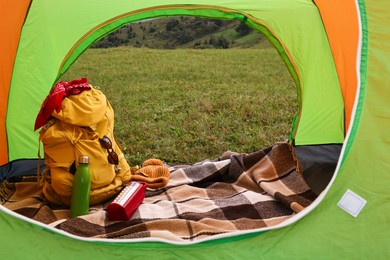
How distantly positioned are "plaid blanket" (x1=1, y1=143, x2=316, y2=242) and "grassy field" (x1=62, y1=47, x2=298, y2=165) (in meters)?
0.64

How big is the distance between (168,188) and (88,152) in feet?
1.81

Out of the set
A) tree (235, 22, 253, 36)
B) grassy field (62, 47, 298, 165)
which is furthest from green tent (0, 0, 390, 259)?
tree (235, 22, 253, 36)

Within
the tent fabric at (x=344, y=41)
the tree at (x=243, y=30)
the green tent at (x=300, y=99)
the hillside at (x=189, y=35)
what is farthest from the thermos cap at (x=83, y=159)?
the tree at (x=243, y=30)

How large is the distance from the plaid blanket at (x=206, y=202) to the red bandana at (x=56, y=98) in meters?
0.41

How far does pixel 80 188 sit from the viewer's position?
7.87ft

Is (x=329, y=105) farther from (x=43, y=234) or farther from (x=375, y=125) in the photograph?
(x=43, y=234)

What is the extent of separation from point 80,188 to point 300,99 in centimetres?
136

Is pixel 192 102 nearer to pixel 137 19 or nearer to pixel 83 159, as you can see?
pixel 137 19

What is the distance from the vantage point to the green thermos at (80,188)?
2.39 metres

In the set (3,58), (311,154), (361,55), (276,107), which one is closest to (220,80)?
(276,107)

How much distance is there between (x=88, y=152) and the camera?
8.10 feet

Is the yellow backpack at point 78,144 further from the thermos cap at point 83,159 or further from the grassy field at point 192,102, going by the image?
the grassy field at point 192,102

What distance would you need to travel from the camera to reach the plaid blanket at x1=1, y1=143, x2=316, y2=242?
225 centimetres

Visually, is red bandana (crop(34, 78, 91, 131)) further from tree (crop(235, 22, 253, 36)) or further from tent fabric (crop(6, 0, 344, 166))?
tree (crop(235, 22, 253, 36))
